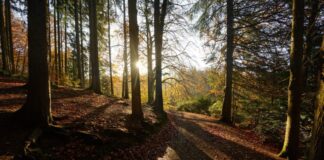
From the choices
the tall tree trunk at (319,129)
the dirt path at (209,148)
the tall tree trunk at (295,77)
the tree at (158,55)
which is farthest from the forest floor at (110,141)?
the tall tree trunk at (319,129)

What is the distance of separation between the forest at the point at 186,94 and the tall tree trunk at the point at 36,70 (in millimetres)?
23

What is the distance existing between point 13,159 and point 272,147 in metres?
9.36

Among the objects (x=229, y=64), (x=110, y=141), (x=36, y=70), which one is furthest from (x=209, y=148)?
(x=229, y=64)

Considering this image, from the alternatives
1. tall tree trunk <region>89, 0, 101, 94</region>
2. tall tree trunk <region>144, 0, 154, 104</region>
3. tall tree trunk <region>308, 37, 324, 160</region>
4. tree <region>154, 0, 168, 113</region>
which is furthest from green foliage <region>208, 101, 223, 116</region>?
tall tree trunk <region>308, 37, 324, 160</region>

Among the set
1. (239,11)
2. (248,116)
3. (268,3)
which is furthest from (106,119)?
(248,116)

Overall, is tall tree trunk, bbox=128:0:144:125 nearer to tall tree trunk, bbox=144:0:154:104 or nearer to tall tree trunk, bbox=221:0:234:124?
tall tree trunk, bbox=221:0:234:124

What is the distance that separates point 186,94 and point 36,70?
11308 millimetres

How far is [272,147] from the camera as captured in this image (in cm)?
841

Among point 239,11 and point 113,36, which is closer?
point 239,11

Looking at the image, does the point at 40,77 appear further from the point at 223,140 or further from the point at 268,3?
the point at 268,3

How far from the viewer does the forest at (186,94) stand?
4688mm

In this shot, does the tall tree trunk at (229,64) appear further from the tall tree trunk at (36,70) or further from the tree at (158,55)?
the tall tree trunk at (36,70)

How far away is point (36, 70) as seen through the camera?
4.92 meters

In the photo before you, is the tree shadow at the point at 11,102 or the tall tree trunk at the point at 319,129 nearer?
the tall tree trunk at the point at 319,129
